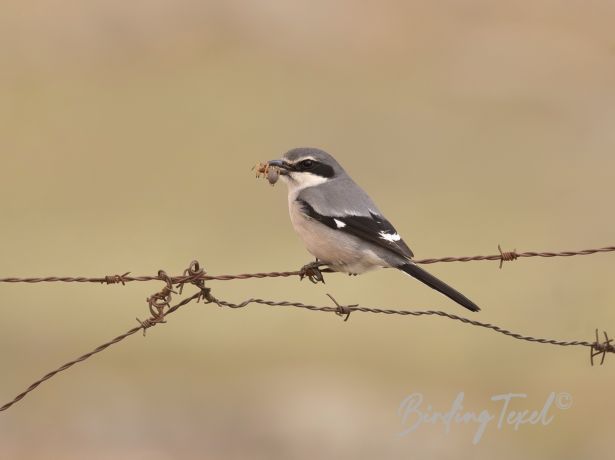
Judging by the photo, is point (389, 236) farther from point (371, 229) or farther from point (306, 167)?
point (306, 167)

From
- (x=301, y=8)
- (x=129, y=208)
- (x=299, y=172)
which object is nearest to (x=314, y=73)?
(x=301, y=8)

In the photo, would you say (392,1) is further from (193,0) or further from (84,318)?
(84,318)

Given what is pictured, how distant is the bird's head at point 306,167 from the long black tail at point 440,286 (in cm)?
101

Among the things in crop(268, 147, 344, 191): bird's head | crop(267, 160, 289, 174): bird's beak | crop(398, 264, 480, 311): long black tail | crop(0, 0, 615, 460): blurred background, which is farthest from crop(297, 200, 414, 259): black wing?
crop(0, 0, 615, 460): blurred background

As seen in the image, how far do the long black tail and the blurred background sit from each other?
5.38 meters

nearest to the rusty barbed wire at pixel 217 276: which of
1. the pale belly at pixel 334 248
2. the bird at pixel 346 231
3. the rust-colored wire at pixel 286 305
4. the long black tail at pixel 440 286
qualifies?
the rust-colored wire at pixel 286 305

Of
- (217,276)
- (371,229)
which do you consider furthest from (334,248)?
(217,276)

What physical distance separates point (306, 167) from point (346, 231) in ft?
2.51

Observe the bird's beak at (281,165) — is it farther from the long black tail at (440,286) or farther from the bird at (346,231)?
the long black tail at (440,286)

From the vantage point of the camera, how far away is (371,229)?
27.8 ft

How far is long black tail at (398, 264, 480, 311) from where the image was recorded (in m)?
7.86

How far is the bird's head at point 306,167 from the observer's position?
9070mm

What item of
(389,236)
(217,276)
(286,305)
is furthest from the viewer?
(389,236)

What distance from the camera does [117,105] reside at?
34.5 m
